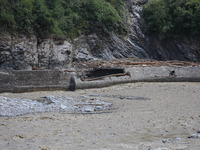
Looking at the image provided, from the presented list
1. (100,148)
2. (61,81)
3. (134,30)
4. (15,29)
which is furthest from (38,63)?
(100,148)

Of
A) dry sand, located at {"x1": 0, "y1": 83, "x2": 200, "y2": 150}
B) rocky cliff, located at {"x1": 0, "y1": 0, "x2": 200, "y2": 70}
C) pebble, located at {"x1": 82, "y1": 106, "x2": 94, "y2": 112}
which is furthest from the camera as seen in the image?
rocky cliff, located at {"x1": 0, "y1": 0, "x2": 200, "y2": 70}

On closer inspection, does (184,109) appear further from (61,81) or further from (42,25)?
(42,25)

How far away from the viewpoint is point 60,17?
22578 millimetres

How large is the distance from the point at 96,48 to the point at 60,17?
3.48 metres

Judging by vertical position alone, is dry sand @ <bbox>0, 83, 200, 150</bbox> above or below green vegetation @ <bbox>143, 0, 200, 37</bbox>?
below

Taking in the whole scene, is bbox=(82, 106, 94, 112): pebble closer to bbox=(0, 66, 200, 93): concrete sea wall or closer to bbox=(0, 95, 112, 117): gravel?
bbox=(0, 95, 112, 117): gravel

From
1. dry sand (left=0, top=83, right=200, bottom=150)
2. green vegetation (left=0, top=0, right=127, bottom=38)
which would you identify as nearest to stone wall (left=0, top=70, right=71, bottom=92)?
dry sand (left=0, top=83, right=200, bottom=150)

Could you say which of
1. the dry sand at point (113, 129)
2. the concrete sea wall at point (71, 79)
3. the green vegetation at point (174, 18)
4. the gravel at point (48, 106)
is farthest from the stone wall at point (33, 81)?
the green vegetation at point (174, 18)

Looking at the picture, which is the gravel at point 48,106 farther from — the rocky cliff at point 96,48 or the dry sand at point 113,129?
the rocky cliff at point 96,48

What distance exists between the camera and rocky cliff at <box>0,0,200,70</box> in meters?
18.7

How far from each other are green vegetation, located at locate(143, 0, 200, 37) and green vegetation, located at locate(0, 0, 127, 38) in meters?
2.83

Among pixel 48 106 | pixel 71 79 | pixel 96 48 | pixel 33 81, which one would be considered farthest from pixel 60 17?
pixel 48 106

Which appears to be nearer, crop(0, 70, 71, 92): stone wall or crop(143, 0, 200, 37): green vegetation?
crop(0, 70, 71, 92): stone wall

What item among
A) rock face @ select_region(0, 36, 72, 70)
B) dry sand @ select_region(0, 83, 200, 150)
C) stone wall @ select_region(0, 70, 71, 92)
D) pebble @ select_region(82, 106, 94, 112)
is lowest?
dry sand @ select_region(0, 83, 200, 150)
